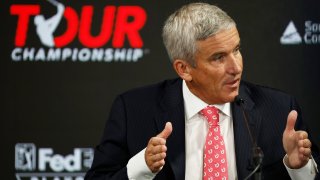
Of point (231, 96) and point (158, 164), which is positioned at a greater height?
point (231, 96)

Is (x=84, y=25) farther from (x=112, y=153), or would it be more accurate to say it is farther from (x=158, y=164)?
(x=158, y=164)

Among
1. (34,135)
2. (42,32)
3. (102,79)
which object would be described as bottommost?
(34,135)

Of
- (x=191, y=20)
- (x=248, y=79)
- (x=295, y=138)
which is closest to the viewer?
(x=295, y=138)

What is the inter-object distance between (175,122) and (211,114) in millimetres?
150

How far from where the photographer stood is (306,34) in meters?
3.51

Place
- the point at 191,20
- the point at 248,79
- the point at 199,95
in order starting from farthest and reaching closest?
the point at 248,79, the point at 199,95, the point at 191,20

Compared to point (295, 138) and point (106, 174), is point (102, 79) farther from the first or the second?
point (295, 138)

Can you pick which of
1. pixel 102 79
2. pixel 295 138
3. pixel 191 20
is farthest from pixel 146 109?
pixel 102 79

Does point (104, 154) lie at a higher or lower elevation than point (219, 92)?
lower

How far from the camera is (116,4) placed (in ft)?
11.7

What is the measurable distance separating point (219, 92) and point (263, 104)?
24 cm

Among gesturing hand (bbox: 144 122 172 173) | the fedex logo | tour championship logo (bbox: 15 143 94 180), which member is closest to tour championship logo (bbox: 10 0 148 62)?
the fedex logo

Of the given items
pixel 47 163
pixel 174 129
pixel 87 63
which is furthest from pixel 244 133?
pixel 47 163

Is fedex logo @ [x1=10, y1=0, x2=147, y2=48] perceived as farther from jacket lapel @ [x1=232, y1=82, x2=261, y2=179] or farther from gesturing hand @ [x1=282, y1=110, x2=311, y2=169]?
gesturing hand @ [x1=282, y1=110, x2=311, y2=169]
